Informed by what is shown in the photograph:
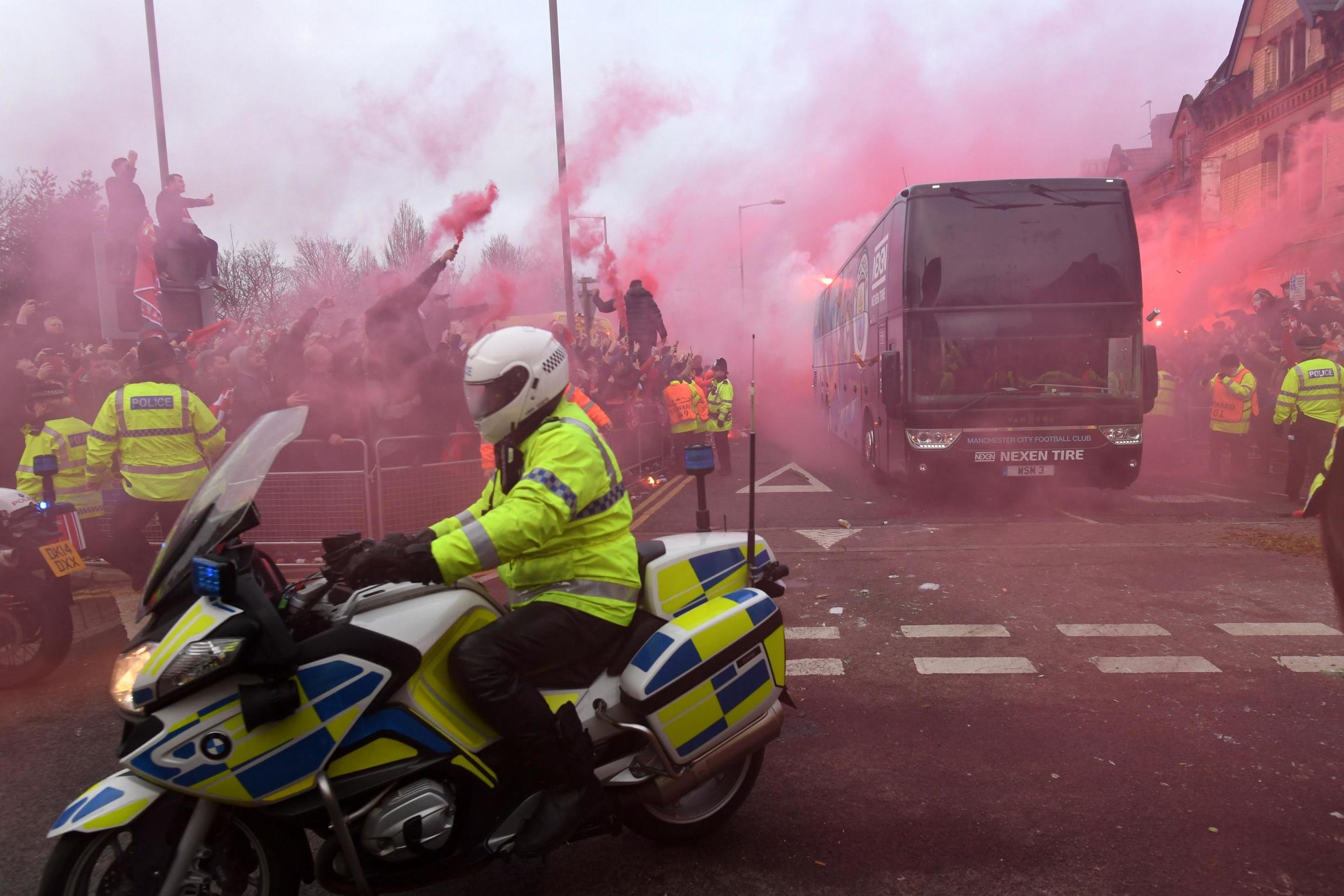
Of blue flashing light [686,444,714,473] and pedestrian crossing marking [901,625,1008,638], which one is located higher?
blue flashing light [686,444,714,473]

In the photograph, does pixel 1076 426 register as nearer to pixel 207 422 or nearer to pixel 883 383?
pixel 883 383

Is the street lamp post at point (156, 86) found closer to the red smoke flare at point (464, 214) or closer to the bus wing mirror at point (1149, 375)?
the red smoke flare at point (464, 214)

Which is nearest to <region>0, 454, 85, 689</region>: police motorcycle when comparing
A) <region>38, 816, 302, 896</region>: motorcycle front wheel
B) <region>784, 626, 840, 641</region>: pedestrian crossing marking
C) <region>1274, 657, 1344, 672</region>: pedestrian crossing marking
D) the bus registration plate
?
<region>38, 816, 302, 896</region>: motorcycle front wheel

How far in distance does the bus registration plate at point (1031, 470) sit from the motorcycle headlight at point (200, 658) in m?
9.47

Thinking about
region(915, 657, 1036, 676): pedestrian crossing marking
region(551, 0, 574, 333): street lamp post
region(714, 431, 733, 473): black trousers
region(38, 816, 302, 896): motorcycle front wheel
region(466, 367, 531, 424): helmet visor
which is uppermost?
region(551, 0, 574, 333): street lamp post

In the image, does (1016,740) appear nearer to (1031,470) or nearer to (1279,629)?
(1279,629)

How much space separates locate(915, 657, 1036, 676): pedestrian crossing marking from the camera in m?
5.24

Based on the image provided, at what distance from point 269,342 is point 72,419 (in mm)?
2795

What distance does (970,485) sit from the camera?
11.4 m

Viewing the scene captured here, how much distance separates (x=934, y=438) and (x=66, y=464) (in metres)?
8.23

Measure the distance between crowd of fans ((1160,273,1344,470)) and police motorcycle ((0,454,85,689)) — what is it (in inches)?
458

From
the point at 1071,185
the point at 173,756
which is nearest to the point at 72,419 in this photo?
the point at 173,756

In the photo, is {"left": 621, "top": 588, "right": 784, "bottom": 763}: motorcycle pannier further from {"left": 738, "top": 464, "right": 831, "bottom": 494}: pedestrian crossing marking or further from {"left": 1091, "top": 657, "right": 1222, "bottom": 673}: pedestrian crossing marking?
{"left": 738, "top": 464, "right": 831, "bottom": 494}: pedestrian crossing marking

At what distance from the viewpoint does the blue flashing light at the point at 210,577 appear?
2.39 metres
